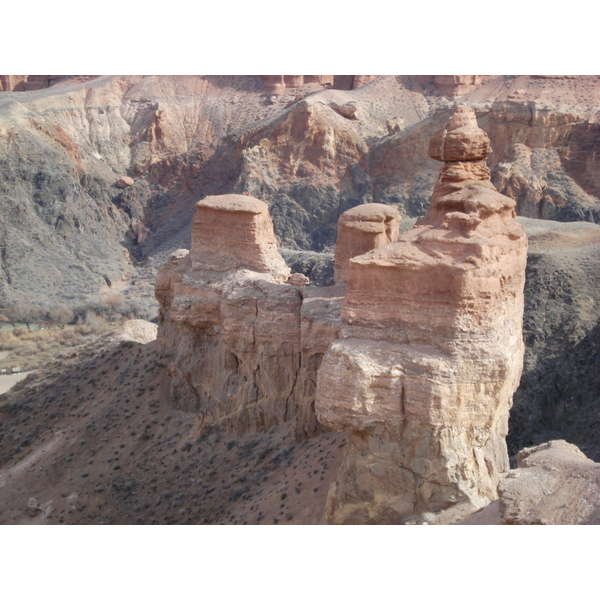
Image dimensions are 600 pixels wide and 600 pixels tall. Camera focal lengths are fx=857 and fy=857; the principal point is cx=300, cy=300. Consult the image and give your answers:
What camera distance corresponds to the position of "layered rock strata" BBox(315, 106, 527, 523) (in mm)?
15609

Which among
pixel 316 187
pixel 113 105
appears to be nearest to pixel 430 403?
pixel 316 187

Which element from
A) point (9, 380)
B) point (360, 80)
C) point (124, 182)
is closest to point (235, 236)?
point (9, 380)

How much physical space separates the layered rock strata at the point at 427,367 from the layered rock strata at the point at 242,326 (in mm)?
5251

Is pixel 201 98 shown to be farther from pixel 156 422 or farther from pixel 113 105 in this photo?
pixel 156 422

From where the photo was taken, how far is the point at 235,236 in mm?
25281

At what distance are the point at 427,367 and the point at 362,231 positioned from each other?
8514 mm

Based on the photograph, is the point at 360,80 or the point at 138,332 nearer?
the point at 138,332

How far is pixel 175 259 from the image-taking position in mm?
28141

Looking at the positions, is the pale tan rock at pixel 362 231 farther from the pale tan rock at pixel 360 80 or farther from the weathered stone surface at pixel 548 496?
the pale tan rock at pixel 360 80

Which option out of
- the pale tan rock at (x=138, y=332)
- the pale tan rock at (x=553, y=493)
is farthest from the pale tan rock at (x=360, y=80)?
the pale tan rock at (x=553, y=493)

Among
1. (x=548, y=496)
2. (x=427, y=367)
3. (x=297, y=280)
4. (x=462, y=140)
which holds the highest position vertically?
(x=462, y=140)

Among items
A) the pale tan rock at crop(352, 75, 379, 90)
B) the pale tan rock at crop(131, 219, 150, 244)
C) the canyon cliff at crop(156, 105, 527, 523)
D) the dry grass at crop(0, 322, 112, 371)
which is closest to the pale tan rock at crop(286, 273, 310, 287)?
the canyon cliff at crop(156, 105, 527, 523)

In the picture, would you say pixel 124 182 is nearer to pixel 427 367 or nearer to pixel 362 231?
pixel 362 231

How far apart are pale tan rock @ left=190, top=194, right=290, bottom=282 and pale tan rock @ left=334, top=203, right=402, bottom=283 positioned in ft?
7.75
